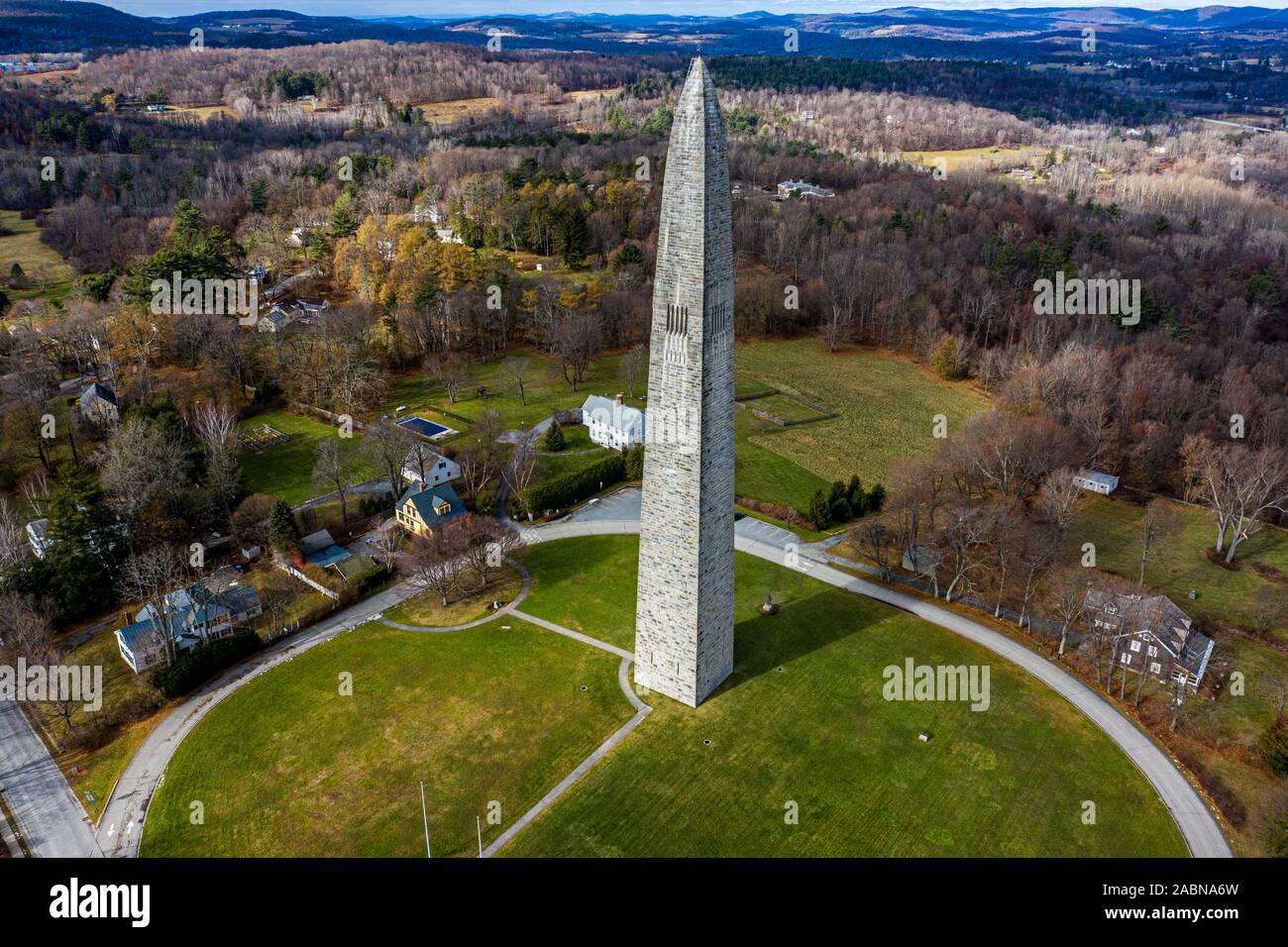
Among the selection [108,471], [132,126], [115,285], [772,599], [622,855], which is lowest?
[622,855]

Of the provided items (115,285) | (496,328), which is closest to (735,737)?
(496,328)

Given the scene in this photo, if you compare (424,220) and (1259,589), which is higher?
(424,220)

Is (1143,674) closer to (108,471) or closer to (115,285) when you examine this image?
(108,471)

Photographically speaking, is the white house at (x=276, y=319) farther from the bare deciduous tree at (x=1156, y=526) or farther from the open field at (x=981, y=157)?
the open field at (x=981, y=157)

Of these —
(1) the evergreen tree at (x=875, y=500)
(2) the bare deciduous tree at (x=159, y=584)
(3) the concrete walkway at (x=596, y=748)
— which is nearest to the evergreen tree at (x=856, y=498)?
(1) the evergreen tree at (x=875, y=500)

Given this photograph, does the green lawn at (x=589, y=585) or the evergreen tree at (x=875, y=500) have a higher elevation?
the evergreen tree at (x=875, y=500)

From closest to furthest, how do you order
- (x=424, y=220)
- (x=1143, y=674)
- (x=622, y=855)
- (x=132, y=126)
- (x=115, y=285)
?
→ (x=622, y=855)
(x=1143, y=674)
(x=115, y=285)
(x=424, y=220)
(x=132, y=126)

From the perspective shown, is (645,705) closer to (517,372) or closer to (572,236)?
(517,372)
